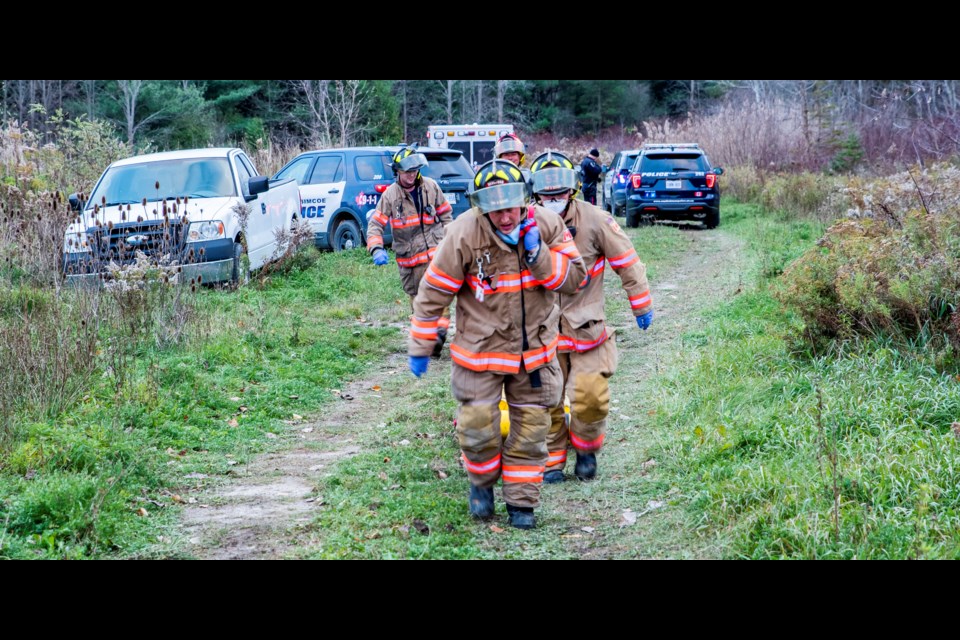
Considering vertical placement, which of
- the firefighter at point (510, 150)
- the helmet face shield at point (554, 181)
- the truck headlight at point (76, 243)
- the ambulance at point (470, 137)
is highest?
the ambulance at point (470, 137)

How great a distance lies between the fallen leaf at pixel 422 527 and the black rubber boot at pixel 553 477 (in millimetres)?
1163

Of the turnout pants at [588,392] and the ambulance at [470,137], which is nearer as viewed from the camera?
the turnout pants at [588,392]

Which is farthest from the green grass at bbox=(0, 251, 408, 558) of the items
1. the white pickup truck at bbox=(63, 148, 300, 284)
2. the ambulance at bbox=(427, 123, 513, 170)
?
the ambulance at bbox=(427, 123, 513, 170)

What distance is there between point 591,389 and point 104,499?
9.59ft

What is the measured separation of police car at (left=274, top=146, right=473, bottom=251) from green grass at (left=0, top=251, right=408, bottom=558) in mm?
4047

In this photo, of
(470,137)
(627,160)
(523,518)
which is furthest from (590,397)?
(470,137)

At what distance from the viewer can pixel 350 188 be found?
601 inches

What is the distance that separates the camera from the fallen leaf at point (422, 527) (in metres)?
4.99

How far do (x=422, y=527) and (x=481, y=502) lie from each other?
0.41m

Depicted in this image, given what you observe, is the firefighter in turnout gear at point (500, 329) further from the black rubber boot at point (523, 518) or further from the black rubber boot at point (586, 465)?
the black rubber boot at point (586, 465)

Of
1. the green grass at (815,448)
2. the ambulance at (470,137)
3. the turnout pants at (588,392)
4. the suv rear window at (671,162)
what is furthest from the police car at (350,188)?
the turnout pants at (588,392)

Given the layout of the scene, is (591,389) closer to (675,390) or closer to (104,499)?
(675,390)

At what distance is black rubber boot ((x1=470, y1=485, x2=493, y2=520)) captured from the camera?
17.3ft

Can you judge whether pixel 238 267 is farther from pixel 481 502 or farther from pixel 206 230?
pixel 481 502
